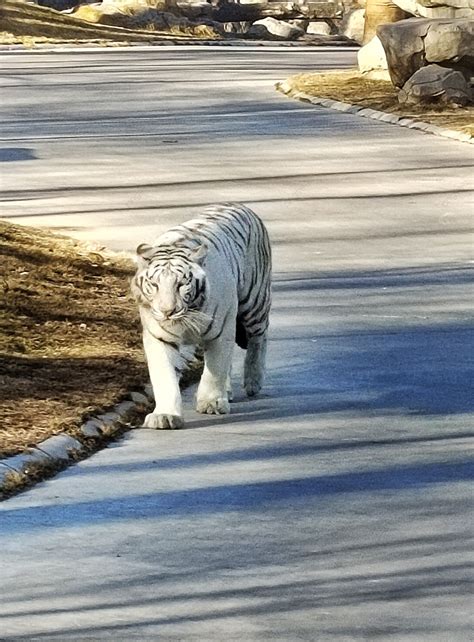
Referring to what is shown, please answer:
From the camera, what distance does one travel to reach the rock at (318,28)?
55.8 m

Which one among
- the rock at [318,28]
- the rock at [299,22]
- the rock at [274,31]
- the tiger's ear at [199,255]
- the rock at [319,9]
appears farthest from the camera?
the rock at [318,28]

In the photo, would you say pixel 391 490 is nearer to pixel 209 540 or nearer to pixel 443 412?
pixel 209 540

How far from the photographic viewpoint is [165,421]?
27.0 feet

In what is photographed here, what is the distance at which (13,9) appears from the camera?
5000 centimetres

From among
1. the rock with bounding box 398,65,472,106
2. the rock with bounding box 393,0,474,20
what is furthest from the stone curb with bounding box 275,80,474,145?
the rock with bounding box 393,0,474,20

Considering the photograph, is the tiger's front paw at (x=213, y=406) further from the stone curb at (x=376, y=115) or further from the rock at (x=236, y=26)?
the rock at (x=236, y=26)

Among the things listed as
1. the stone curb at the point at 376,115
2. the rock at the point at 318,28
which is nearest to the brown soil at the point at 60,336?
the stone curb at the point at 376,115

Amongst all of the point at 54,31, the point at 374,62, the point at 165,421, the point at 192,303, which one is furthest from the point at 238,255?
the point at 54,31

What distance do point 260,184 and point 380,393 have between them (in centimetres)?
944

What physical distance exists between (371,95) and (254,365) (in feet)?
63.2

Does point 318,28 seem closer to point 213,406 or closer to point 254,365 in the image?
point 254,365

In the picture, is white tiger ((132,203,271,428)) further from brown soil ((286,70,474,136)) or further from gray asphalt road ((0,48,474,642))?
brown soil ((286,70,474,136))

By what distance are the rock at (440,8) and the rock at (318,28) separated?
25.5 metres

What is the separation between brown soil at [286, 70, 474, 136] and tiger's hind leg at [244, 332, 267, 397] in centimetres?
1408
